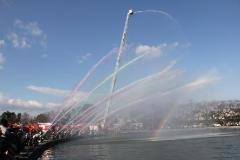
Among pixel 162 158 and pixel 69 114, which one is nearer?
pixel 162 158

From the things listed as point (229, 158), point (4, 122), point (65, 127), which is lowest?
point (229, 158)

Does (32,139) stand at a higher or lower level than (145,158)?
higher

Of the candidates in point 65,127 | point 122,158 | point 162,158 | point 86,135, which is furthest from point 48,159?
point 86,135

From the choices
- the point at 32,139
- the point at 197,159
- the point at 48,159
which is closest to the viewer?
the point at 197,159

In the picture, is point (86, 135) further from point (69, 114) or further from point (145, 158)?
point (145, 158)

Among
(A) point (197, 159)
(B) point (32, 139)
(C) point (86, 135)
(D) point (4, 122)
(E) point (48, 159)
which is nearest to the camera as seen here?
(D) point (4, 122)

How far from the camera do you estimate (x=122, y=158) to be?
3322 centimetres

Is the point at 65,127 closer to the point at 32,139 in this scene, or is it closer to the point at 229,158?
the point at 32,139

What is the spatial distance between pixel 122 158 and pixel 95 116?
58.5 meters

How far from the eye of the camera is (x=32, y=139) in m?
49.0

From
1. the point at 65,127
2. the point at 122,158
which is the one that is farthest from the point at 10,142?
the point at 65,127

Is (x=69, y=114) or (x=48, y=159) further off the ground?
(x=69, y=114)

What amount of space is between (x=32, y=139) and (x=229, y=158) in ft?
81.1

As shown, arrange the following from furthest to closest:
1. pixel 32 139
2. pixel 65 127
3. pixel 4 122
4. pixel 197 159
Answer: pixel 65 127, pixel 32 139, pixel 197 159, pixel 4 122
